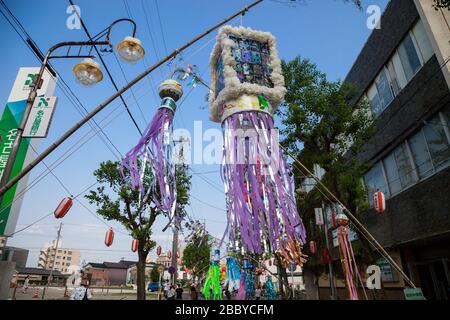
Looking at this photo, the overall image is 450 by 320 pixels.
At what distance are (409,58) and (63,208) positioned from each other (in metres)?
16.2

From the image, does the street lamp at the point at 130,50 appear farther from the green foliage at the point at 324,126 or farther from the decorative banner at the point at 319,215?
the decorative banner at the point at 319,215

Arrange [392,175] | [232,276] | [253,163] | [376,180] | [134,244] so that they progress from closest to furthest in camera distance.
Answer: [253,163] < [392,175] < [376,180] < [134,244] < [232,276]

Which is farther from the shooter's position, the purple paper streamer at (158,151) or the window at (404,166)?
the window at (404,166)

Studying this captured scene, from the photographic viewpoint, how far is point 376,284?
735 centimetres

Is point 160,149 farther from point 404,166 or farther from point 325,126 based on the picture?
point 404,166

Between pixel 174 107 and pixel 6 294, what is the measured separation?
10.4m

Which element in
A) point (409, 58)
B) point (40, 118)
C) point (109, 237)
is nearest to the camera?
point (40, 118)

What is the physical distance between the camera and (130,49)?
5.12 meters

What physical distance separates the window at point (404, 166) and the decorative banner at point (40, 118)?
13.3 m

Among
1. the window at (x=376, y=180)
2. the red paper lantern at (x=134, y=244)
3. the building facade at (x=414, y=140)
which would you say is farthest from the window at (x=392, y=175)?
the red paper lantern at (x=134, y=244)

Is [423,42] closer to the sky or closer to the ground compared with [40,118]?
closer to the sky

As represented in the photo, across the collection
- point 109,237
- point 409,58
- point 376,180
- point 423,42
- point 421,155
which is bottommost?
point 109,237

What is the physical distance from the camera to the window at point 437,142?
9.45 metres

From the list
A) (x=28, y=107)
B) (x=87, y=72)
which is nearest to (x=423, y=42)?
(x=87, y=72)
